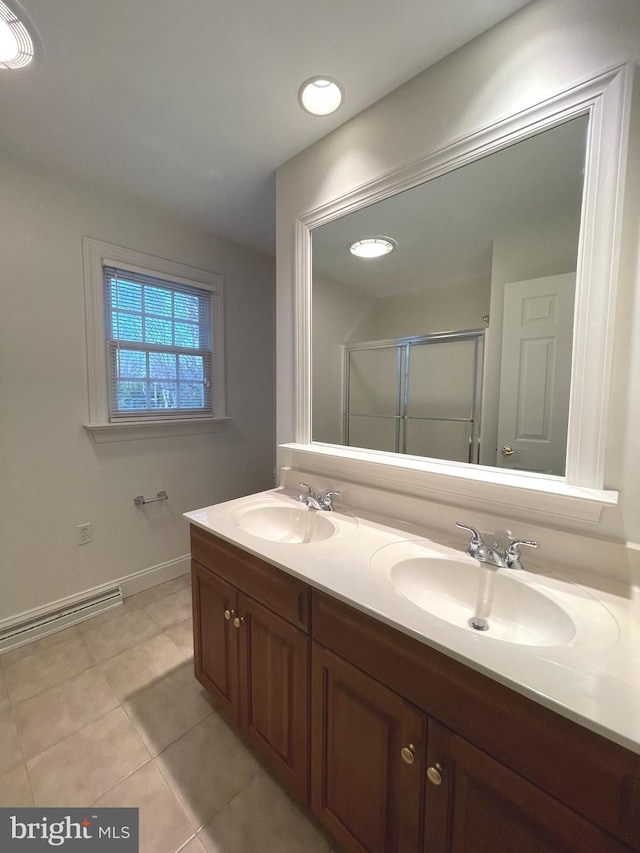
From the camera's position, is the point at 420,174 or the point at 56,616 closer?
the point at 420,174

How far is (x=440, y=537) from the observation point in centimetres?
112

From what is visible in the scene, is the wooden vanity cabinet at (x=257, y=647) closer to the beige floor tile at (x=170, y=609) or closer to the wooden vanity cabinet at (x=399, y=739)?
the wooden vanity cabinet at (x=399, y=739)

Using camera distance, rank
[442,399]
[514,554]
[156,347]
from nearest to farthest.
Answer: [514,554] → [442,399] → [156,347]

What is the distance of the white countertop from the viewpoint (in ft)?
1.71

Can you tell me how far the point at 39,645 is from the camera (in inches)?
69.3

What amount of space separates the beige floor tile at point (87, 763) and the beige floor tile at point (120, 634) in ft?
1.40

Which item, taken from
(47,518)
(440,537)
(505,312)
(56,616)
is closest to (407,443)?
(440,537)

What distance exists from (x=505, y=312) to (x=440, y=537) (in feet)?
2.91

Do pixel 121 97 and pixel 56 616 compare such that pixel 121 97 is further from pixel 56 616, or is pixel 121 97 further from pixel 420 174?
pixel 56 616

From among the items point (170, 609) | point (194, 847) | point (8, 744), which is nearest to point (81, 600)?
point (170, 609)

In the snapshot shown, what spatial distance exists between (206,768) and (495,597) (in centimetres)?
120

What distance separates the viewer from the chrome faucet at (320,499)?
140 cm

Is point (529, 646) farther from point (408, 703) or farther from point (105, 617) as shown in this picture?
point (105, 617)

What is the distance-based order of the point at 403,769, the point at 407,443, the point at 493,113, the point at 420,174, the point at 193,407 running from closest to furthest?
1. the point at 403,769
2. the point at 493,113
3. the point at 420,174
4. the point at 407,443
5. the point at 193,407
